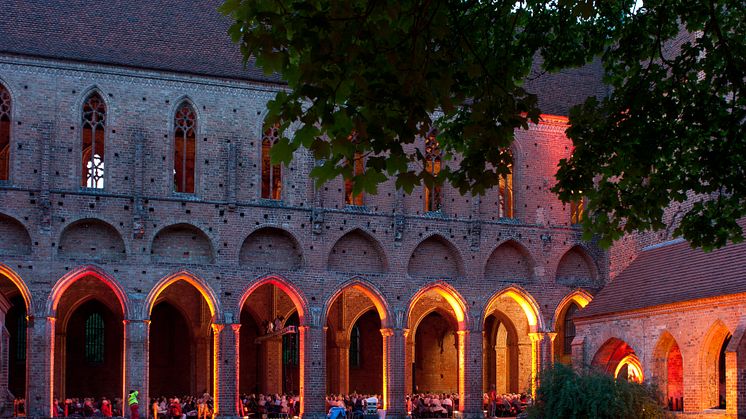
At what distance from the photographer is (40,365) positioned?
31.0m

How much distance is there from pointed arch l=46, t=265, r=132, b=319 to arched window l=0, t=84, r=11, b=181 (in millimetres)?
3240

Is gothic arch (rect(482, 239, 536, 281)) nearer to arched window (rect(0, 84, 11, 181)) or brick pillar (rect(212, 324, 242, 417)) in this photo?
brick pillar (rect(212, 324, 242, 417))

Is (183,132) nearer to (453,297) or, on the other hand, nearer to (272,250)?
(272,250)

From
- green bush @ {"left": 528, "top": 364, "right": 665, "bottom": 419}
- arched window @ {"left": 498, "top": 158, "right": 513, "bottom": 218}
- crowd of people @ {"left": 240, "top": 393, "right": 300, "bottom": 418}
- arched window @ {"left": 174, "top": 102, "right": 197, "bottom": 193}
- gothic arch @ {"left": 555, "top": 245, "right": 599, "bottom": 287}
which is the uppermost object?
arched window @ {"left": 174, "top": 102, "right": 197, "bottom": 193}

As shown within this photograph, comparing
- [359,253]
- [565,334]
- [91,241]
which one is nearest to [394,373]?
[359,253]

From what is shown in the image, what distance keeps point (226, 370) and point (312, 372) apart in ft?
8.55

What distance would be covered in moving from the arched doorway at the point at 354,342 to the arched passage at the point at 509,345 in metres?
4.24

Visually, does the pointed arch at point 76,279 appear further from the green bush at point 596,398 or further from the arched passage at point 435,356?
the arched passage at point 435,356

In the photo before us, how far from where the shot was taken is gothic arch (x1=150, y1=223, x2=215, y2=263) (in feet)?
108

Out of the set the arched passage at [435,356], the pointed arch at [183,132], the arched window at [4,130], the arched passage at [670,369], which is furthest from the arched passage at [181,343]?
the arched passage at [670,369]

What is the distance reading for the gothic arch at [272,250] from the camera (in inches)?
1340

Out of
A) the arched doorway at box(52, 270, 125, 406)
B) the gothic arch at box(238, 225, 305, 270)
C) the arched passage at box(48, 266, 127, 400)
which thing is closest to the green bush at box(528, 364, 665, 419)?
the gothic arch at box(238, 225, 305, 270)

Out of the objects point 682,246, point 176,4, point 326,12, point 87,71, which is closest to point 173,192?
point 87,71

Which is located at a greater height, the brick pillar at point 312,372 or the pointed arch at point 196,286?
the pointed arch at point 196,286
